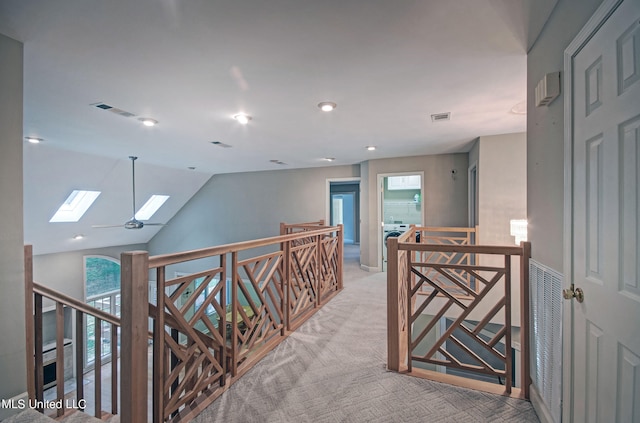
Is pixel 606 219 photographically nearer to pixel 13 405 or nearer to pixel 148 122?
pixel 13 405

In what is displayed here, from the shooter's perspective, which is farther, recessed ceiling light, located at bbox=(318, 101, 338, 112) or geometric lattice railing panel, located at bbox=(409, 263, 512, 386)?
recessed ceiling light, located at bbox=(318, 101, 338, 112)

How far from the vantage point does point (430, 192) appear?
223 inches

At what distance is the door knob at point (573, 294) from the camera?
1334 mm

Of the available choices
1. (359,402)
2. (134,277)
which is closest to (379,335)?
(359,402)

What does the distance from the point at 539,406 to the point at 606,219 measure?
1.29 metres

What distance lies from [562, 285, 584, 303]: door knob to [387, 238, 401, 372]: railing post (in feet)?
3.41

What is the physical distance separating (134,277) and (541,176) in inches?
91.6

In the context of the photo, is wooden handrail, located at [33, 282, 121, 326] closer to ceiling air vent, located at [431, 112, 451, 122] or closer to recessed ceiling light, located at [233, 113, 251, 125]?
recessed ceiling light, located at [233, 113, 251, 125]

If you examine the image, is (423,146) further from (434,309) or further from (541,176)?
(541,176)

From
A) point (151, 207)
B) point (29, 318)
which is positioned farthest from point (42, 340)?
point (151, 207)

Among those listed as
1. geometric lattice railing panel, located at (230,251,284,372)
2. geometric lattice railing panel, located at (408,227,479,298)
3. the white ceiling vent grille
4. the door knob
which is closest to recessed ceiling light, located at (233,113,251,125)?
the white ceiling vent grille

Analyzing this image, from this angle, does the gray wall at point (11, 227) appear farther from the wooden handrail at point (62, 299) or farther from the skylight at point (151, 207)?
the skylight at point (151, 207)

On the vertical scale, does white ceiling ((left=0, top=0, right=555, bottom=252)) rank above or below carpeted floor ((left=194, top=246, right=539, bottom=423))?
above

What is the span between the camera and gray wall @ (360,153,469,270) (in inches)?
216
